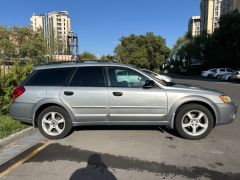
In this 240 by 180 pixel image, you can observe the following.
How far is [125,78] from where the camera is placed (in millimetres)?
6660

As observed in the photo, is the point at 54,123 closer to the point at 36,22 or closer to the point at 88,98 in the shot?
the point at 88,98

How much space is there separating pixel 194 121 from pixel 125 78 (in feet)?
5.66

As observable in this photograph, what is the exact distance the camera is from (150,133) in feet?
22.8


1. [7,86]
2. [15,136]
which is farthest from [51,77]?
[7,86]

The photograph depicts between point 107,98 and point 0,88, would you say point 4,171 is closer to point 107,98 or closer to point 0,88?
point 107,98

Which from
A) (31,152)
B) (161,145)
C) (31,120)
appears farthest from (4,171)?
(161,145)

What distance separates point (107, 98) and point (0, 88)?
3.63 m

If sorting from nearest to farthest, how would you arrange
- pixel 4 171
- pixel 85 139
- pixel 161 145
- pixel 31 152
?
pixel 4 171, pixel 31 152, pixel 161 145, pixel 85 139

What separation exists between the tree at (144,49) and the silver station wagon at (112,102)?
45.6 m

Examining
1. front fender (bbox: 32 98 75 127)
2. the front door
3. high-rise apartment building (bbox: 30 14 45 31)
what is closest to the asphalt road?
the front door

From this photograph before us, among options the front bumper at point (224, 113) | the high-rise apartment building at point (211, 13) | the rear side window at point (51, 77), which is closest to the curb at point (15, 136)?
the rear side window at point (51, 77)

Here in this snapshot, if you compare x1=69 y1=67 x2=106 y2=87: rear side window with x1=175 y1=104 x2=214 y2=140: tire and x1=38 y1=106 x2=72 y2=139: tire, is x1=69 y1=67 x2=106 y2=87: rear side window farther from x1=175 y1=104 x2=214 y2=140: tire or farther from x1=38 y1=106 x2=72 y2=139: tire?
x1=175 y1=104 x2=214 y2=140: tire

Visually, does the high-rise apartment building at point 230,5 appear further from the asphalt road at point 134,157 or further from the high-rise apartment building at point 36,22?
the asphalt road at point 134,157

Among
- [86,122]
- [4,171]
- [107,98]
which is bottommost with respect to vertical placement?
[4,171]
